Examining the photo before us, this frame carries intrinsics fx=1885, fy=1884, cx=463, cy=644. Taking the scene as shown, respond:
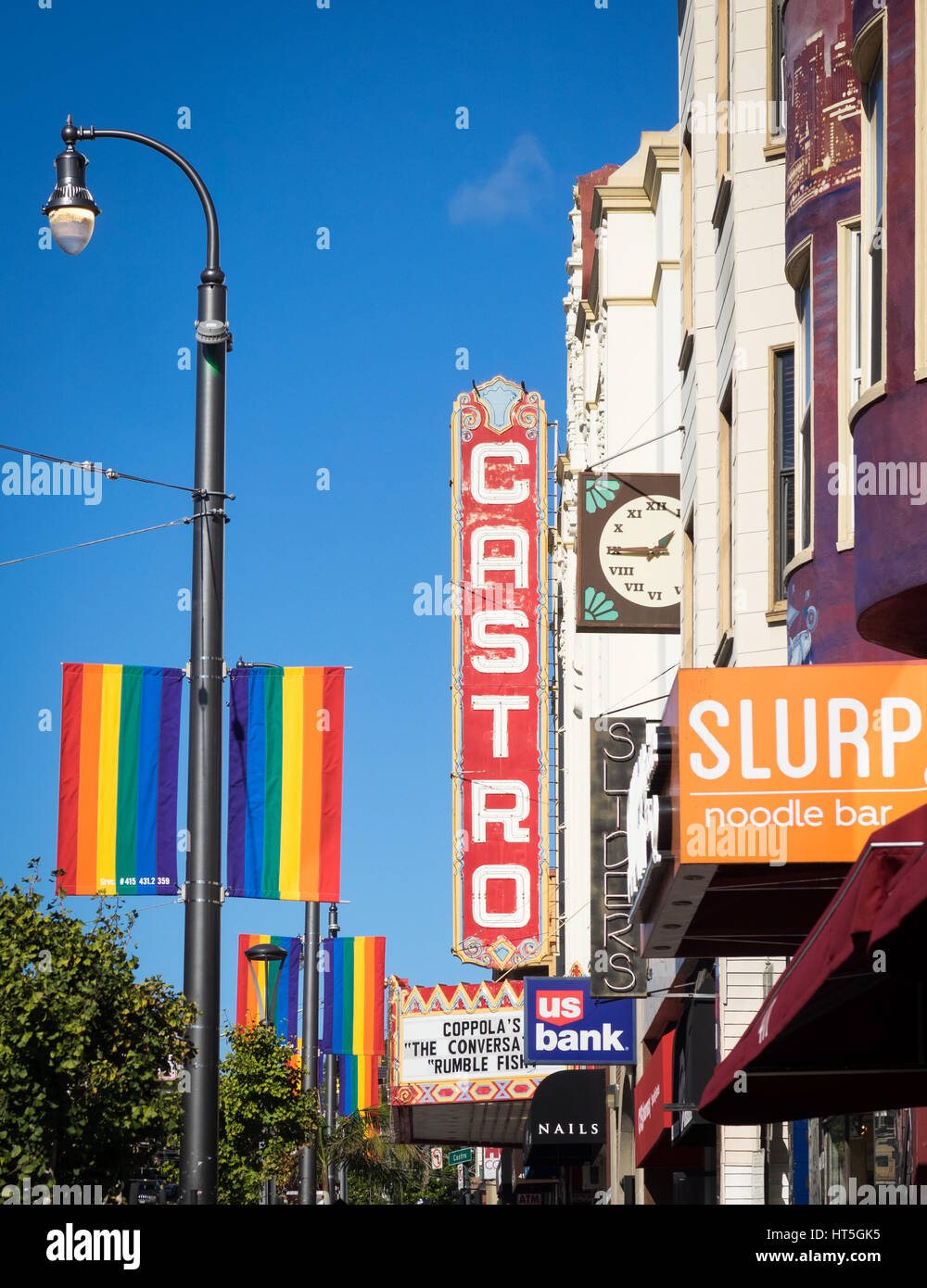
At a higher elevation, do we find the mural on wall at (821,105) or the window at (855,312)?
the mural on wall at (821,105)

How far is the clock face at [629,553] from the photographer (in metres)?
26.7

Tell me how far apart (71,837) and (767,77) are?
1055cm

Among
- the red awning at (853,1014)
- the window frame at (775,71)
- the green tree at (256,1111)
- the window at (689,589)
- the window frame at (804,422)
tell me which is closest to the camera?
the red awning at (853,1014)

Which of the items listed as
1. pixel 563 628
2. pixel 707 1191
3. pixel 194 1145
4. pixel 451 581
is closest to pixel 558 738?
pixel 563 628

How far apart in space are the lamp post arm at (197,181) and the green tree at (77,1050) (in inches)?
177

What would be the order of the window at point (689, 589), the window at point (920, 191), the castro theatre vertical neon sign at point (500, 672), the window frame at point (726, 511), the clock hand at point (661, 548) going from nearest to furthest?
the window at point (920, 191), the window frame at point (726, 511), the window at point (689, 589), the clock hand at point (661, 548), the castro theatre vertical neon sign at point (500, 672)

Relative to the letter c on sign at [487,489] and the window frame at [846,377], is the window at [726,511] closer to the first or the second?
the window frame at [846,377]

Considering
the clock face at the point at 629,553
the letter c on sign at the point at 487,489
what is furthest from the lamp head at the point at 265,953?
the letter c on sign at the point at 487,489

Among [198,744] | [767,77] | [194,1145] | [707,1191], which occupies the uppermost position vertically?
[767,77]

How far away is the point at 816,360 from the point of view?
14383 mm

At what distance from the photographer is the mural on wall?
1423 centimetres

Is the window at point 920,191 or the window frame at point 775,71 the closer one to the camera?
the window at point 920,191
